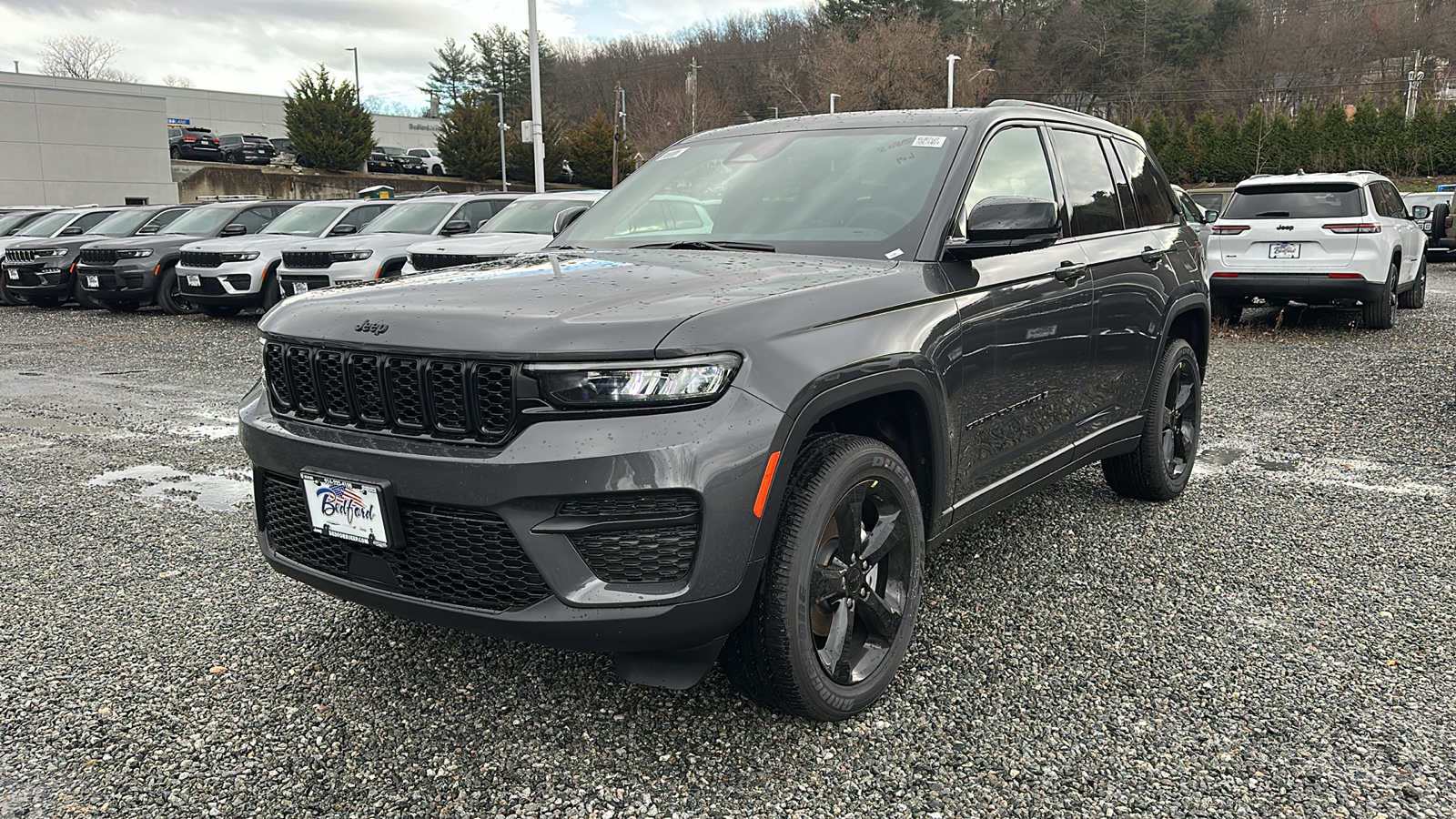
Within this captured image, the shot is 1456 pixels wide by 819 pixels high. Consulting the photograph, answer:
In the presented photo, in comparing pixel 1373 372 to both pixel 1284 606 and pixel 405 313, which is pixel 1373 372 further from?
pixel 405 313

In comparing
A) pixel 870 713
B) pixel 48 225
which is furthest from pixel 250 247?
pixel 870 713

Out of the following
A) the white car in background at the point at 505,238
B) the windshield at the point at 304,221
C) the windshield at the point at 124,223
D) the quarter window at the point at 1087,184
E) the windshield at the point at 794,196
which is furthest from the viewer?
the windshield at the point at 124,223

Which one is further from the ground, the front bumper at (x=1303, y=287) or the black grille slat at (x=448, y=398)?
the black grille slat at (x=448, y=398)

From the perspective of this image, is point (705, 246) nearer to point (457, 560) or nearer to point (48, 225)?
point (457, 560)

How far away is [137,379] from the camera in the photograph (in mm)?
9781

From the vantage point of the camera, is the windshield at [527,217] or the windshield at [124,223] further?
the windshield at [124,223]

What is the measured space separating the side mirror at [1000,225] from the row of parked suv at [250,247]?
854 cm

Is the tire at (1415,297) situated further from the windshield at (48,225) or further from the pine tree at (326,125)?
the pine tree at (326,125)

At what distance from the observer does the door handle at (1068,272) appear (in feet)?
12.9

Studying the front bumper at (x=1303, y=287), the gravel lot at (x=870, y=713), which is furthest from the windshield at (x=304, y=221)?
the front bumper at (x=1303, y=287)

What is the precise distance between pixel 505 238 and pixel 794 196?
8.78 meters

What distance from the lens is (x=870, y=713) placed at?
3.08 metres

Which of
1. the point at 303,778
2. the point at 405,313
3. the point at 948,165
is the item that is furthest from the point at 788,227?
the point at 303,778

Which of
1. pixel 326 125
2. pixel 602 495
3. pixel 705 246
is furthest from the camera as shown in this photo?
pixel 326 125
